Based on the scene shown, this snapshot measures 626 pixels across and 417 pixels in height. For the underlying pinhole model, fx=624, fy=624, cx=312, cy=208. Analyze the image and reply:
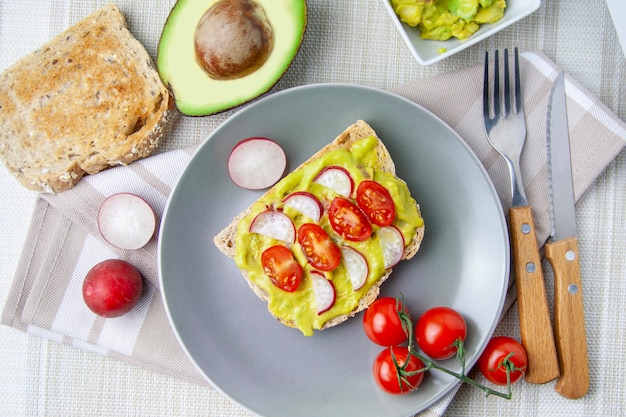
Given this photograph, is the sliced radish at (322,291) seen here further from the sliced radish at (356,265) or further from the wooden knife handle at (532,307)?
the wooden knife handle at (532,307)

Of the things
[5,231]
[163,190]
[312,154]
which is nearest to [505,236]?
[312,154]

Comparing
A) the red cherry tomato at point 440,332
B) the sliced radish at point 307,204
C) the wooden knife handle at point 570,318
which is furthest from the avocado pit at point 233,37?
the wooden knife handle at point 570,318

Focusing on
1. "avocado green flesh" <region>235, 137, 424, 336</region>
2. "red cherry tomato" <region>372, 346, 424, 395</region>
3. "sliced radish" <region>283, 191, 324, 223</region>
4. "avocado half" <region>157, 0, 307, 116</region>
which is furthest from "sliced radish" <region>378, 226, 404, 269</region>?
"avocado half" <region>157, 0, 307, 116</region>

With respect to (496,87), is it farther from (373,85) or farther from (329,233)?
(329,233)

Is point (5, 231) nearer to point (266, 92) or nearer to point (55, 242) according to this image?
point (55, 242)

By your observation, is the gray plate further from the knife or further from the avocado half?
the knife
